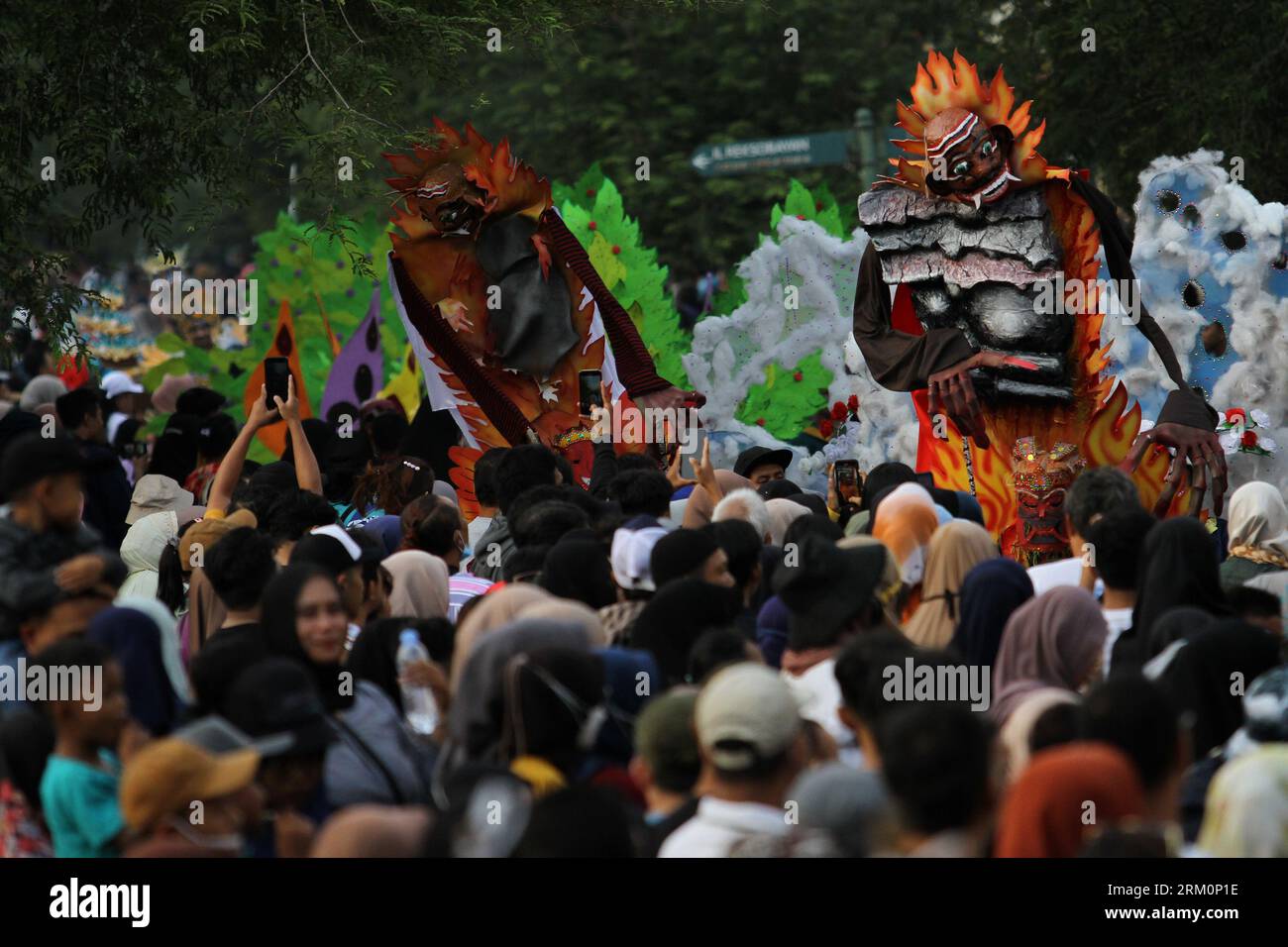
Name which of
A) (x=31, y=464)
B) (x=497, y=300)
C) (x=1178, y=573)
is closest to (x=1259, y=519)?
(x=1178, y=573)

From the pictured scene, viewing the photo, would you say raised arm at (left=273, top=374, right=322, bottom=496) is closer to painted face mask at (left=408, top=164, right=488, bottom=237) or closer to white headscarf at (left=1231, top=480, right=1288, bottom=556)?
painted face mask at (left=408, top=164, right=488, bottom=237)

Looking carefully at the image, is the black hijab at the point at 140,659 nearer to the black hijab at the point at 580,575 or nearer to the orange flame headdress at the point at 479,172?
the black hijab at the point at 580,575

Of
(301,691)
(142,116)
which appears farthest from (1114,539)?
(142,116)

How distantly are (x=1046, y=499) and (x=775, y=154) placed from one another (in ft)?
18.0

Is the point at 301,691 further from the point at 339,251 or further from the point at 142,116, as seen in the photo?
the point at 339,251

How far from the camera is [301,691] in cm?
484

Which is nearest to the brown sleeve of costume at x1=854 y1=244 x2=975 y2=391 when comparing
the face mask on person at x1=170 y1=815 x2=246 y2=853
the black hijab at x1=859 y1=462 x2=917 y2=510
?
the black hijab at x1=859 y1=462 x2=917 y2=510

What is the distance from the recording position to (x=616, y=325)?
1106 centimetres

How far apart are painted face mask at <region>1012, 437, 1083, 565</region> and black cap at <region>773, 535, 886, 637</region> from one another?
3651 millimetres

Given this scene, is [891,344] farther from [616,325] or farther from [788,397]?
[788,397]

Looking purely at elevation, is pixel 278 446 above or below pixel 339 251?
below

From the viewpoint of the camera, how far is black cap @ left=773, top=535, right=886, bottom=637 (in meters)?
5.81

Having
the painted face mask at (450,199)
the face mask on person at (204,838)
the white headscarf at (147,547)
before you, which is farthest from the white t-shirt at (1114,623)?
the painted face mask at (450,199)

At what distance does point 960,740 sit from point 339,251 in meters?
13.8
